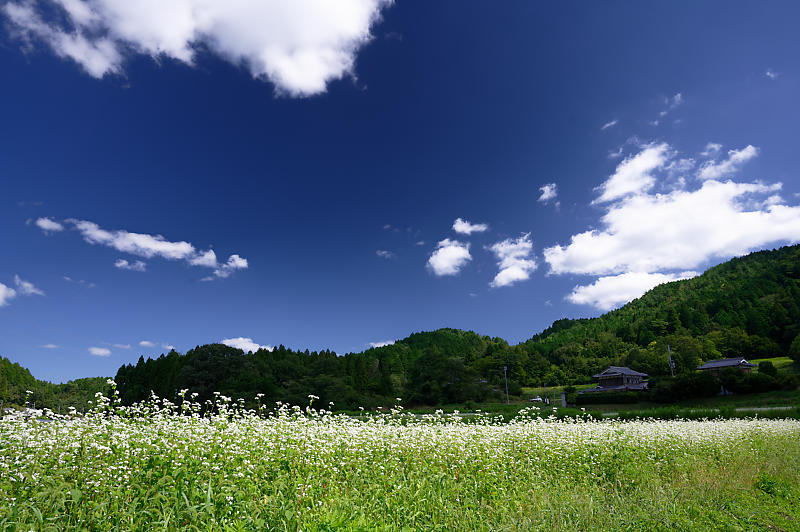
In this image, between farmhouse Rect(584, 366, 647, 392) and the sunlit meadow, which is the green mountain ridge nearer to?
farmhouse Rect(584, 366, 647, 392)

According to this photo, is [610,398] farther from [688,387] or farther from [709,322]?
[709,322]

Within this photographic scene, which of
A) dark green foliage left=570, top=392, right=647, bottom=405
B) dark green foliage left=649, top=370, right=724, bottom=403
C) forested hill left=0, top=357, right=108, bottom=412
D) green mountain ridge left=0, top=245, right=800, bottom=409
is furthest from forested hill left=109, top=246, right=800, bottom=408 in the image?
dark green foliage left=649, top=370, right=724, bottom=403

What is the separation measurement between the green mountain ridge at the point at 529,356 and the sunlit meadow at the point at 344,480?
3210cm

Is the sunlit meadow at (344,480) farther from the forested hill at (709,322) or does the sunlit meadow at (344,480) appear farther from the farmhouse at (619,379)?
the forested hill at (709,322)

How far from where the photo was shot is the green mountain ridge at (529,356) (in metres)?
42.2

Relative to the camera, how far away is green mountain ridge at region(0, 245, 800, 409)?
→ 4219 centimetres

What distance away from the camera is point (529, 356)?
67250 millimetres

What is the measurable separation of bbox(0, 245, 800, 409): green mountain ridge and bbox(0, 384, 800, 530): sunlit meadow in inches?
1264

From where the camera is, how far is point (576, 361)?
63.6m

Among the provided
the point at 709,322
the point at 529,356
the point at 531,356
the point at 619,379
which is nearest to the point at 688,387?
the point at 619,379

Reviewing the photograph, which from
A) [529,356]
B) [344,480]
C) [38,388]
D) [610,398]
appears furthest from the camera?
[529,356]

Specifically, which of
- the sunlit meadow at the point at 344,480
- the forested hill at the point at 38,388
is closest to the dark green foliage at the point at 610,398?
the sunlit meadow at the point at 344,480

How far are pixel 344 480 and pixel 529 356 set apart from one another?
6727 cm

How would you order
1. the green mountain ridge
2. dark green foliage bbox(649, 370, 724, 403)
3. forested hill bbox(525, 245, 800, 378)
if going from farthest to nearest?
forested hill bbox(525, 245, 800, 378)
the green mountain ridge
dark green foliage bbox(649, 370, 724, 403)
